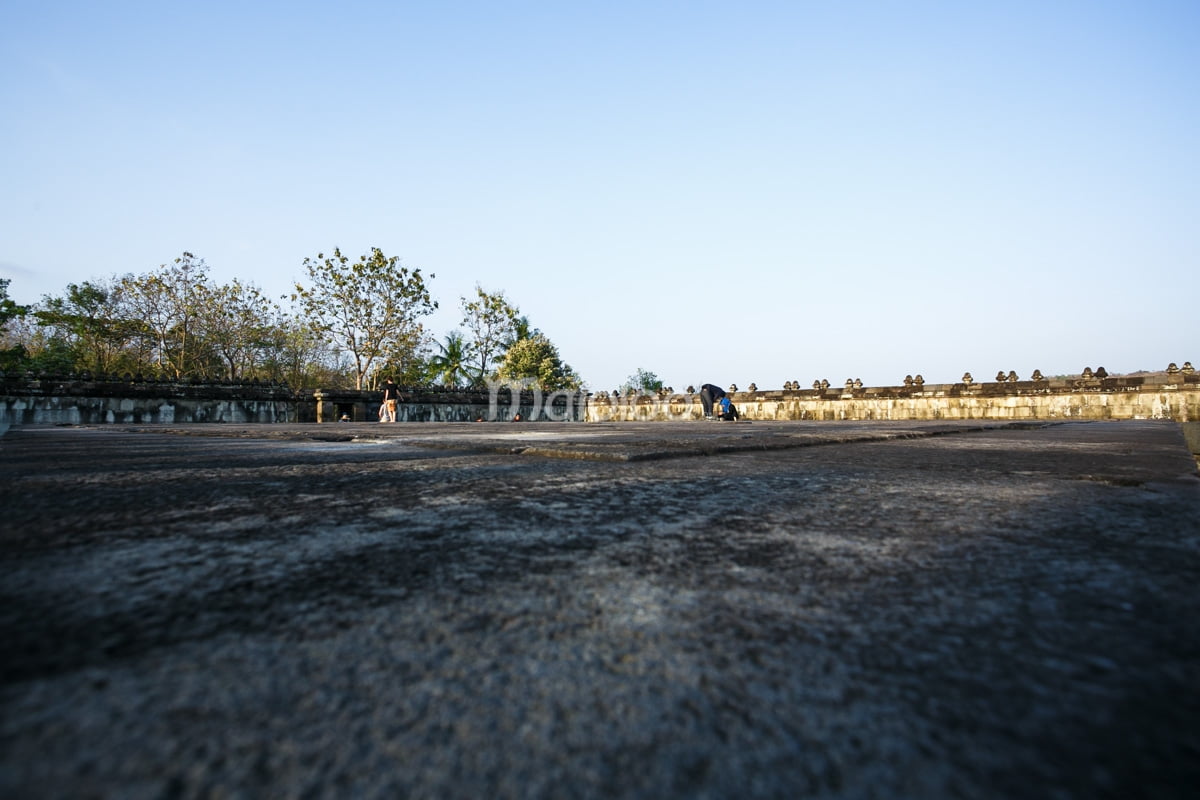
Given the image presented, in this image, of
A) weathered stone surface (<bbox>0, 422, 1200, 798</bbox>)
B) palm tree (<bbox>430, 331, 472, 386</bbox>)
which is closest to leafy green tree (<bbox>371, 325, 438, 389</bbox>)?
palm tree (<bbox>430, 331, 472, 386</bbox>)

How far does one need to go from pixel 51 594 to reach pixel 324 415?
A: 21227mm

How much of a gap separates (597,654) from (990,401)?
23450 millimetres

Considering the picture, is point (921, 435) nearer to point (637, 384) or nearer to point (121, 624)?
point (121, 624)

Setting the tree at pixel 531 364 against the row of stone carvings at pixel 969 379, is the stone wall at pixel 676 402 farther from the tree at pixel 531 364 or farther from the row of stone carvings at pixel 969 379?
the tree at pixel 531 364

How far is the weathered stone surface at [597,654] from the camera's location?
1.46 feet

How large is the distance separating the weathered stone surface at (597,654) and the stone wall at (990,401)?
21363 millimetres

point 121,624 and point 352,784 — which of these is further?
point 121,624

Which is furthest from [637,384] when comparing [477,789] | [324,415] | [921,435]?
[477,789]

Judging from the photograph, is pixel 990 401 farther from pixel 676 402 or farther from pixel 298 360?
pixel 298 360

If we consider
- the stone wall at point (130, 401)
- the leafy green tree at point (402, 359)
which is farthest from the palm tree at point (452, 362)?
the stone wall at point (130, 401)

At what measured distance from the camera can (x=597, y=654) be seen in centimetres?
65

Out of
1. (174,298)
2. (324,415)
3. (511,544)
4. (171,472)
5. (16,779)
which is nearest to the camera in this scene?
(16,779)

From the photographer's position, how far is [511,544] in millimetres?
1152

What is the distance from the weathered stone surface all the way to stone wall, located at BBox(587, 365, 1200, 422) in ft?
70.1
